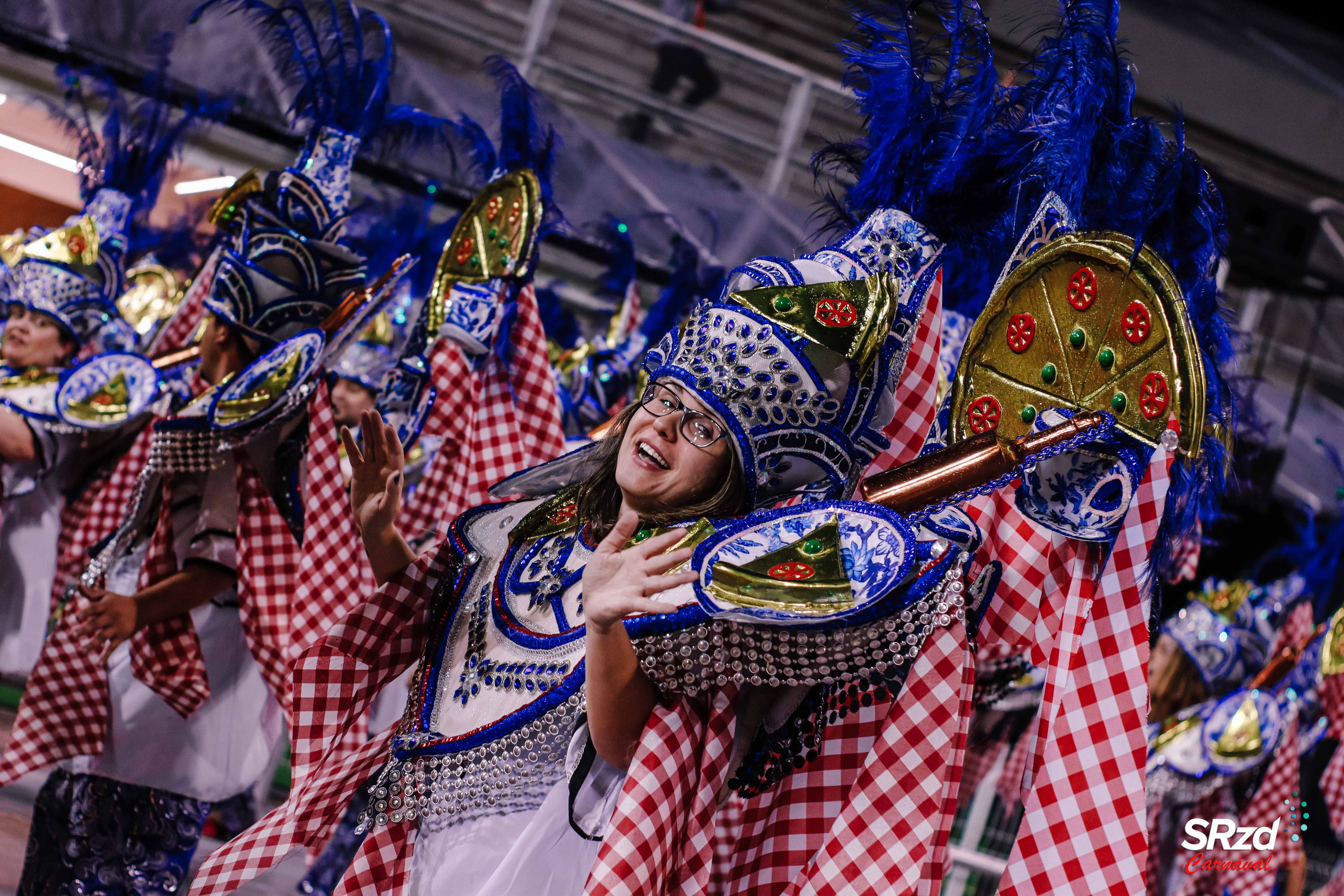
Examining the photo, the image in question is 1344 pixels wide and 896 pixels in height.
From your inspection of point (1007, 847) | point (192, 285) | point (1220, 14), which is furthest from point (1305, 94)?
point (192, 285)

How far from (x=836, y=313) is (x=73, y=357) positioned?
3.57 m

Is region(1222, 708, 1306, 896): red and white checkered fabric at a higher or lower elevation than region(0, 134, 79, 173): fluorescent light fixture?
lower

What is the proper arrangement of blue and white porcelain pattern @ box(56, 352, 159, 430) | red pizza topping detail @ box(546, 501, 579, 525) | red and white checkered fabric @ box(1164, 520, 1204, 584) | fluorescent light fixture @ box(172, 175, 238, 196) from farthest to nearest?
fluorescent light fixture @ box(172, 175, 238, 196) → blue and white porcelain pattern @ box(56, 352, 159, 430) → red and white checkered fabric @ box(1164, 520, 1204, 584) → red pizza topping detail @ box(546, 501, 579, 525)

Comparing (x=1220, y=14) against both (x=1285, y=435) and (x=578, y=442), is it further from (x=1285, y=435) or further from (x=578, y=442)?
(x=578, y=442)

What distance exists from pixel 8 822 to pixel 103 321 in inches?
71.4

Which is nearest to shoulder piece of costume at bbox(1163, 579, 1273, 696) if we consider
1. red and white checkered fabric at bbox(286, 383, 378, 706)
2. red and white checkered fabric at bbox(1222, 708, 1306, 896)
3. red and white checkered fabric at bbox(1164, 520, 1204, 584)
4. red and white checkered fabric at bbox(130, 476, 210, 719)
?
red and white checkered fabric at bbox(1222, 708, 1306, 896)

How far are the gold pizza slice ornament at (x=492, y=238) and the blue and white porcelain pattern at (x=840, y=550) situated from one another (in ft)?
5.57

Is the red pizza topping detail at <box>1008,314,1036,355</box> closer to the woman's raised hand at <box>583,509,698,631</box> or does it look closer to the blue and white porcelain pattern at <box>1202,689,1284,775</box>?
the woman's raised hand at <box>583,509,698,631</box>

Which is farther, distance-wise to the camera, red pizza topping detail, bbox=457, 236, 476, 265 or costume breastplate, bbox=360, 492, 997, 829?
red pizza topping detail, bbox=457, 236, 476, 265

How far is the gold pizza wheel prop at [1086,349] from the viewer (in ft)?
5.41

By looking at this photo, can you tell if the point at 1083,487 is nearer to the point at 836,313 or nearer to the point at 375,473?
the point at 836,313

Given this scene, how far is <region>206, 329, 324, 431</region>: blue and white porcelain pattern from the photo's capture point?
2.89 m

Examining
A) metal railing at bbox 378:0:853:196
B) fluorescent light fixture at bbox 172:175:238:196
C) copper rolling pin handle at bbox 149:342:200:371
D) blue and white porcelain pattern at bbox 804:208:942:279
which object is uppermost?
metal railing at bbox 378:0:853:196

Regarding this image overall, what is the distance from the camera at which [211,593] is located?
2.99 m
